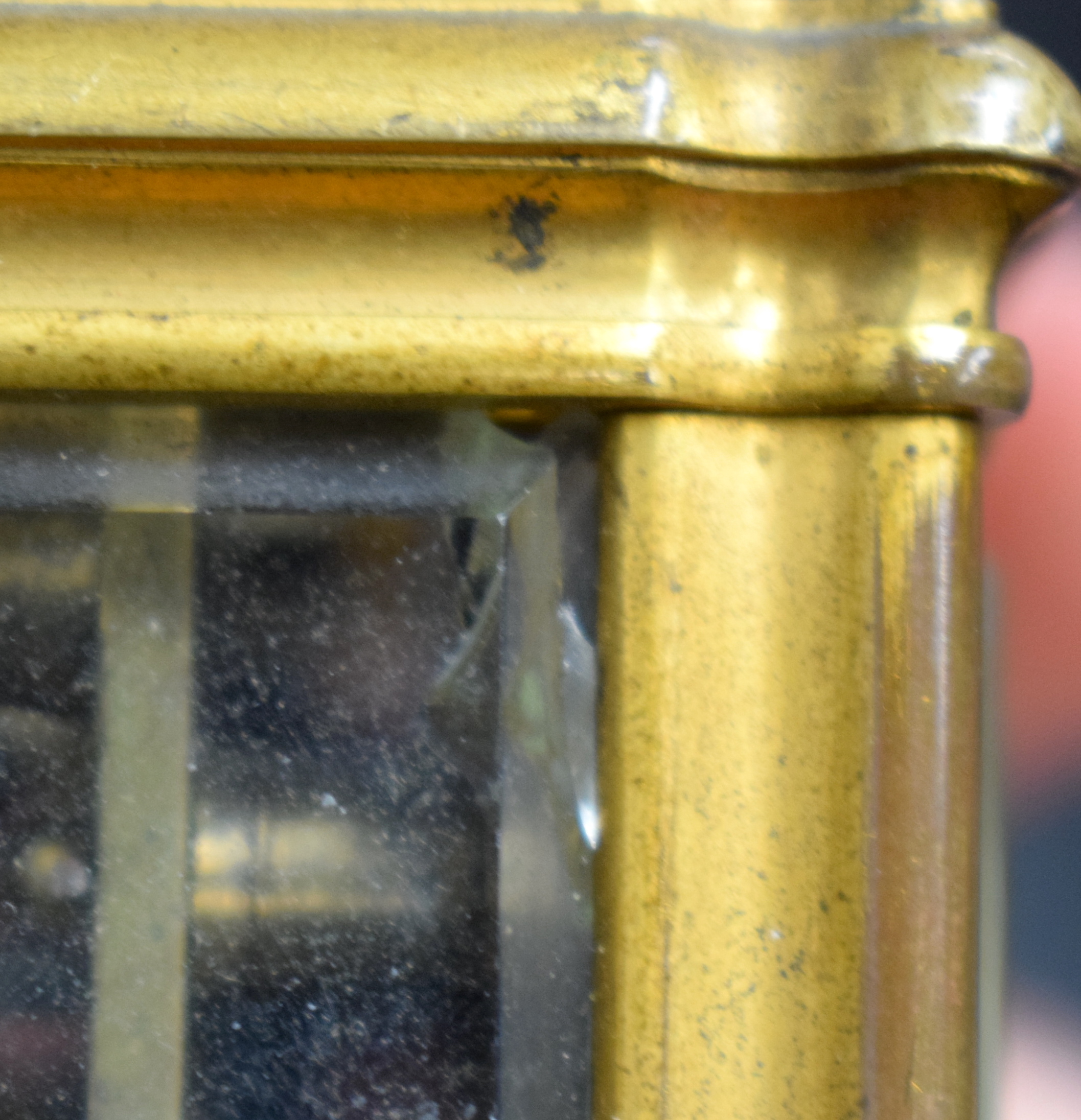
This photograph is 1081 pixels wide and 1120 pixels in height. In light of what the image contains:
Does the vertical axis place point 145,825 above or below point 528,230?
below

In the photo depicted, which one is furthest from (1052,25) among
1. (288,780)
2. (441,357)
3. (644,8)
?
(288,780)

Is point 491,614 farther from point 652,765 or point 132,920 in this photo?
point 132,920

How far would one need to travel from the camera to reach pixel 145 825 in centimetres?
46

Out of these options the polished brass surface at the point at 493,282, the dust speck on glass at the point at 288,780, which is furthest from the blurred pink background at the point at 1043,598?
the dust speck on glass at the point at 288,780

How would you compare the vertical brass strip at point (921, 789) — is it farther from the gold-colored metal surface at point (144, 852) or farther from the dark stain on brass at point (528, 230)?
the gold-colored metal surface at point (144, 852)

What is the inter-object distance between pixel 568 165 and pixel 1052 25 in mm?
249

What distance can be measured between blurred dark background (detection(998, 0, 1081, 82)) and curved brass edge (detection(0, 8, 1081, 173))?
3.3 inches

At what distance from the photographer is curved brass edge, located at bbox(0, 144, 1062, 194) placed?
0.41 metres

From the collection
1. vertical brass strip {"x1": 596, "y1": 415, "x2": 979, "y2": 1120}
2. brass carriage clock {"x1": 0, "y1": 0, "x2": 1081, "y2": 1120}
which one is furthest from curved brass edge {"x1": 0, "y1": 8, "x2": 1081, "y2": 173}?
vertical brass strip {"x1": 596, "y1": 415, "x2": 979, "y2": 1120}

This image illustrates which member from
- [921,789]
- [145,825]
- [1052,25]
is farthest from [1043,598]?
[145,825]

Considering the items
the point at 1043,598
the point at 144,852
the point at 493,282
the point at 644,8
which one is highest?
the point at 644,8

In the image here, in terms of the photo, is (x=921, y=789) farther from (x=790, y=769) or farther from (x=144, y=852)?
(x=144, y=852)

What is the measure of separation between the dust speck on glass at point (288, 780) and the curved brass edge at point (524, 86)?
116mm

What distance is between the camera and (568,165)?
412 mm
